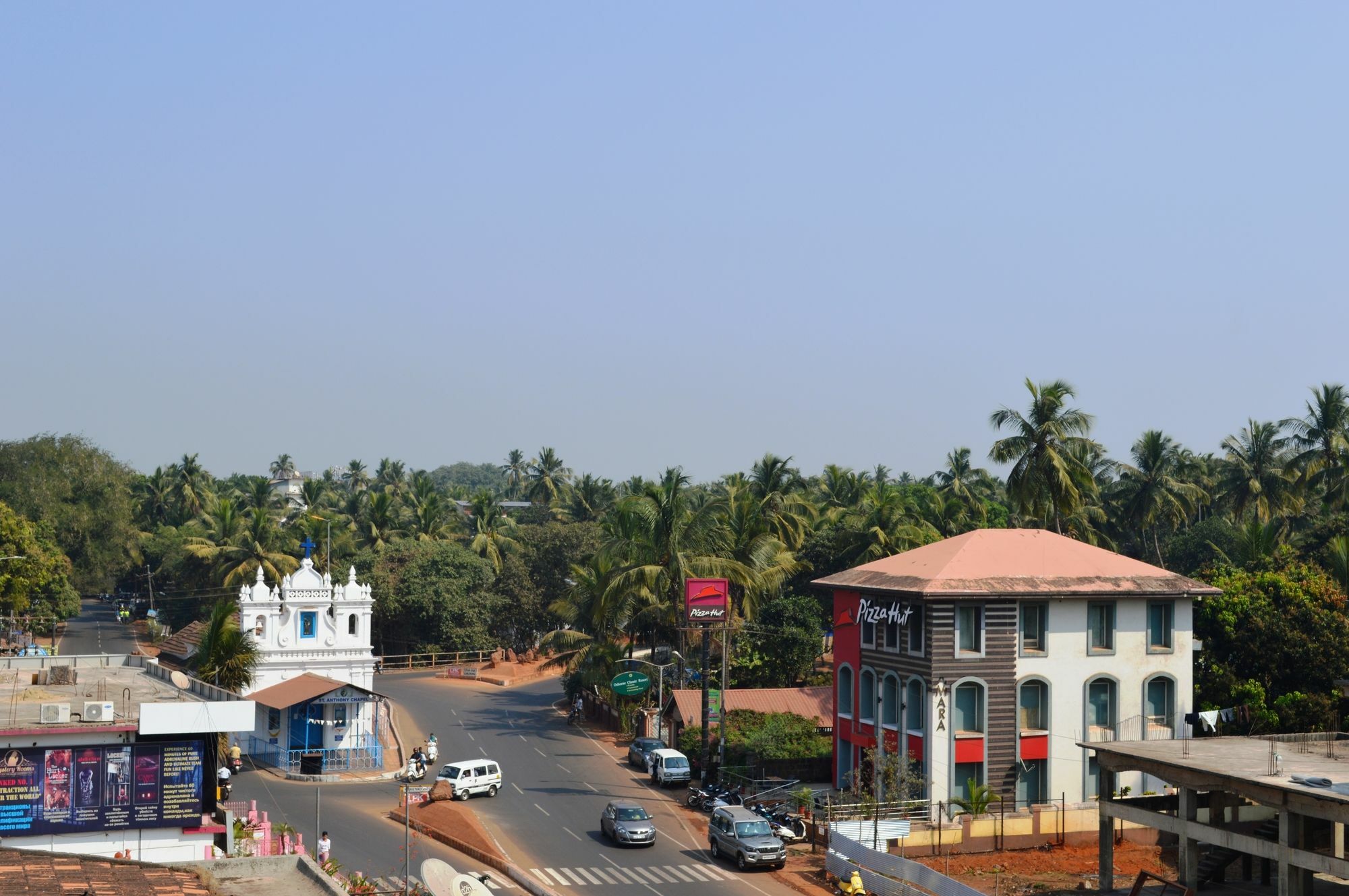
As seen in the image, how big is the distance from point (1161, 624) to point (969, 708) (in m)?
8.69

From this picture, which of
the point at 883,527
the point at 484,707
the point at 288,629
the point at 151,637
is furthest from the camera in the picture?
the point at 151,637

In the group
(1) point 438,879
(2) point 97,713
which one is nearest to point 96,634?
(2) point 97,713

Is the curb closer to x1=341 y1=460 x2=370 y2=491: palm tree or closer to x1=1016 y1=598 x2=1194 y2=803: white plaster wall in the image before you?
x1=1016 y1=598 x2=1194 y2=803: white plaster wall

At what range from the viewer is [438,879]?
29.3m

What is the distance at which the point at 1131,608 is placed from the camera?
172ft

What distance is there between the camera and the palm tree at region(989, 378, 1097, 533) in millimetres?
70250

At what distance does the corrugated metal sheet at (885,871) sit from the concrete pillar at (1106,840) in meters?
3.72

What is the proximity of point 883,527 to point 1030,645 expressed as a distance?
136ft

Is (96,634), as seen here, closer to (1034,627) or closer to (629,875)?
(629,875)

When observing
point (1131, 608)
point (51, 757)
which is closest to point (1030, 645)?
point (1131, 608)

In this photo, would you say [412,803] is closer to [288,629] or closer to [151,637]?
[288,629]

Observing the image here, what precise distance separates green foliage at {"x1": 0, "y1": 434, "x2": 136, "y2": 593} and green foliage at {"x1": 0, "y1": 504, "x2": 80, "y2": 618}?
19444 mm

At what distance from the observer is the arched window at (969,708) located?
1973 inches

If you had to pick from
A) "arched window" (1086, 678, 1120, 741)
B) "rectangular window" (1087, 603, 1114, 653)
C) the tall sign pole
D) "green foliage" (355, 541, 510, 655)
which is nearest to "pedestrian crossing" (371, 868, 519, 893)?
the tall sign pole
